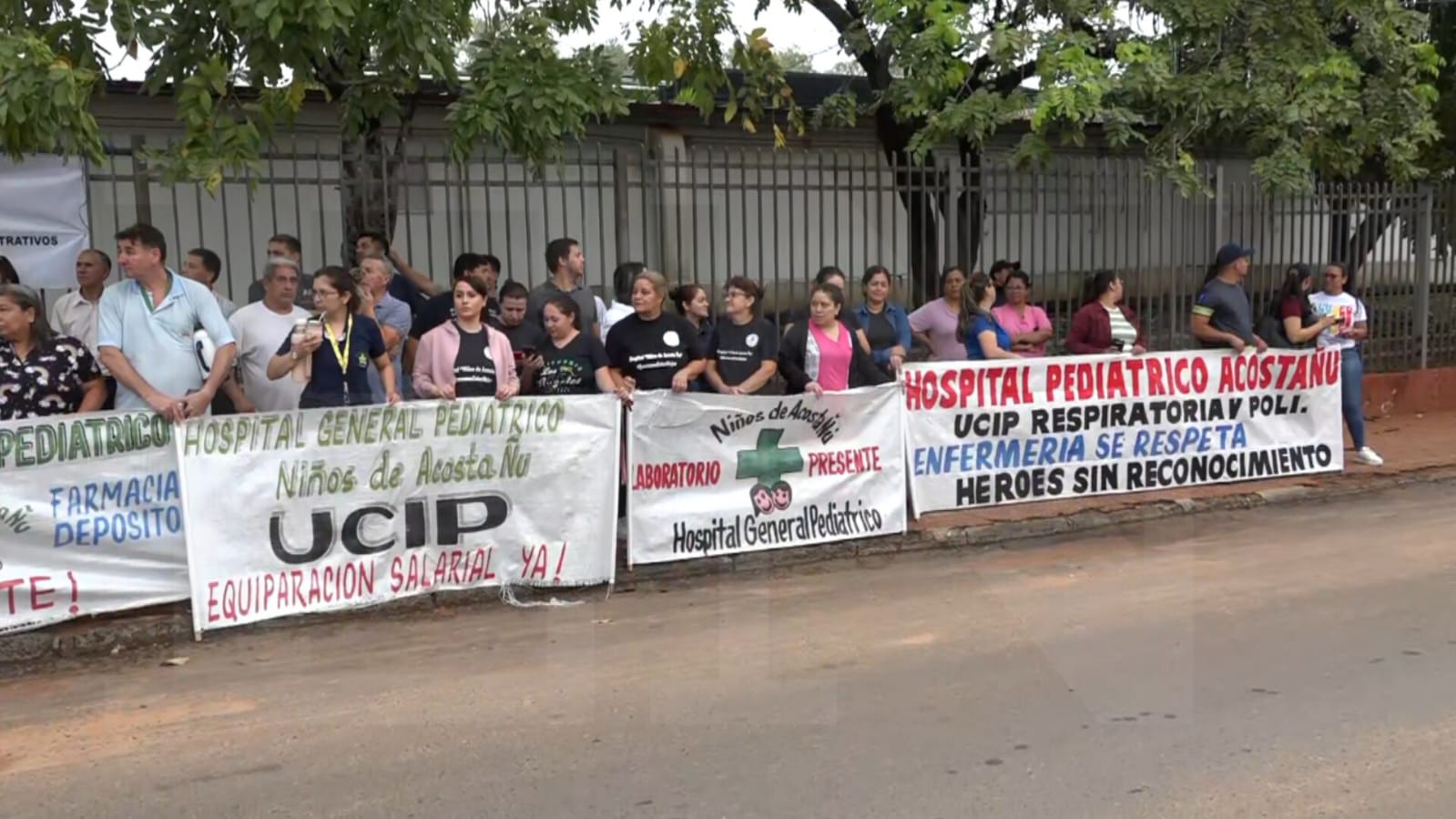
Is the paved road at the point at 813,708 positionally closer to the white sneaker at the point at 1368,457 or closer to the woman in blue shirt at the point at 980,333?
the woman in blue shirt at the point at 980,333

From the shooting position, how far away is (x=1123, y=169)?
1197 cm

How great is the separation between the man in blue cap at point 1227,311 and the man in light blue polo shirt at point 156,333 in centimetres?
699

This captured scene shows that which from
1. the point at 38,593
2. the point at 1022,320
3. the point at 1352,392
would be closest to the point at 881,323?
the point at 1022,320

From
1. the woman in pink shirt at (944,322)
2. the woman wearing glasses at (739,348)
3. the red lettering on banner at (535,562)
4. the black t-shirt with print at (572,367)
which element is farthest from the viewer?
the woman in pink shirt at (944,322)

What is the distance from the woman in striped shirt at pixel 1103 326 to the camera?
9.30 m

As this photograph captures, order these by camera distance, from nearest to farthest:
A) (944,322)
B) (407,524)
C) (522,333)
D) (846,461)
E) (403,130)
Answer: (407,524) < (522,333) < (846,461) < (403,130) < (944,322)

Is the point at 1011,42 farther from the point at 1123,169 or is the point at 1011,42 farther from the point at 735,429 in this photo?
the point at 735,429

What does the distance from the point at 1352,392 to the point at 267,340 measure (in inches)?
325

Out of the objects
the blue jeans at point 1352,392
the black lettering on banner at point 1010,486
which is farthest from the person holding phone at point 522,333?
the blue jeans at point 1352,392

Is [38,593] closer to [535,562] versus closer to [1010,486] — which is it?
[535,562]

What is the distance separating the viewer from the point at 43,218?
29.2 ft

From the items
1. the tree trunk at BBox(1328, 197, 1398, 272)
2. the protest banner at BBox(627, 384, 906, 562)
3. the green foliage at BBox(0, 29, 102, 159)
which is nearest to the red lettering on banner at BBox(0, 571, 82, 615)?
the green foliage at BBox(0, 29, 102, 159)

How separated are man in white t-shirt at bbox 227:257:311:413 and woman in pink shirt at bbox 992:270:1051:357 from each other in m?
5.06

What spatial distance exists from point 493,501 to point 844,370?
A: 2.45 metres
